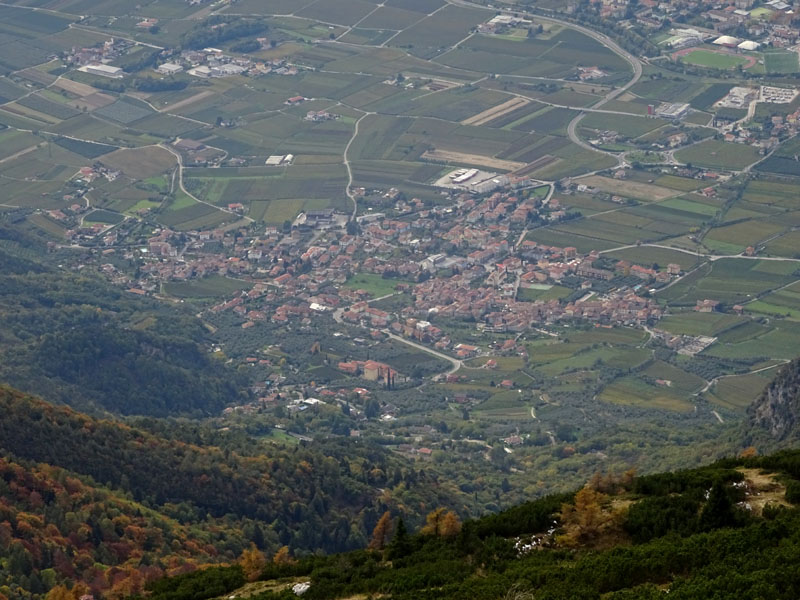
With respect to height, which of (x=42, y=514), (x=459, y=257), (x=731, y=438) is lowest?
(x=459, y=257)

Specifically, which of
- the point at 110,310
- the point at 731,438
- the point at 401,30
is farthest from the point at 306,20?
the point at 731,438

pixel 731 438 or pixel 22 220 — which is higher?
pixel 731 438

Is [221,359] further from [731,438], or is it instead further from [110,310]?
[731,438]

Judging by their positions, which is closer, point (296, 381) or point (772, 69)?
point (296, 381)

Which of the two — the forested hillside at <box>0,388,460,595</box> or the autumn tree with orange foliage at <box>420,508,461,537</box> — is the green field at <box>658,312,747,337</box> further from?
the autumn tree with orange foliage at <box>420,508,461,537</box>

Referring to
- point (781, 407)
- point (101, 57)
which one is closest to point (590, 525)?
point (781, 407)

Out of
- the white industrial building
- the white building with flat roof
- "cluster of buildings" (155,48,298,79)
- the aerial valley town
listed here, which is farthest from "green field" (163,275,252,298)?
the white building with flat roof

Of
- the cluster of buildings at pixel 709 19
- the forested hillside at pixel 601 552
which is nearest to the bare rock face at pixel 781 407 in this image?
the forested hillside at pixel 601 552

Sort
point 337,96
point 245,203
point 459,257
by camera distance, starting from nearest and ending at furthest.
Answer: point 459,257, point 245,203, point 337,96
